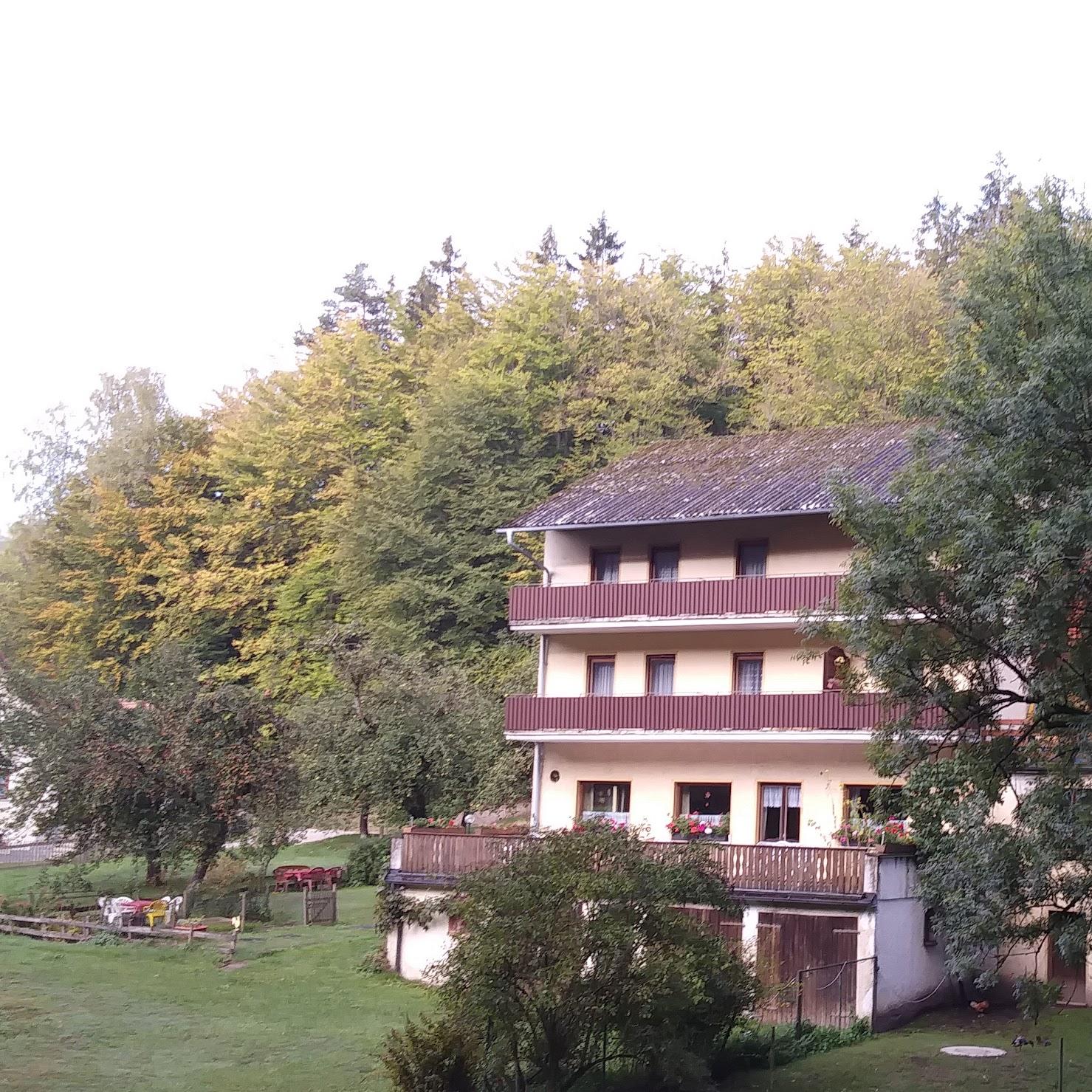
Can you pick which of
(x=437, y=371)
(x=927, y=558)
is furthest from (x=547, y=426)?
(x=927, y=558)

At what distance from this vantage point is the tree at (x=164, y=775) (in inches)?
1583

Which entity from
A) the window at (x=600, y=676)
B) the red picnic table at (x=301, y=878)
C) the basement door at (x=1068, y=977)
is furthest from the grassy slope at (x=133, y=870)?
the basement door at (x=1068, y=977)

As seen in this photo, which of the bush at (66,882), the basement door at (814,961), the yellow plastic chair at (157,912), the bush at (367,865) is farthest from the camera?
the bush at (367,865)

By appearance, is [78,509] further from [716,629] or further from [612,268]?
[716,629]

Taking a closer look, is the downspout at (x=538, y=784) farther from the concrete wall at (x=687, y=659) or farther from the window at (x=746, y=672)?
the window at (x=746, y=672)

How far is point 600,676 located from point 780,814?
20.8ft

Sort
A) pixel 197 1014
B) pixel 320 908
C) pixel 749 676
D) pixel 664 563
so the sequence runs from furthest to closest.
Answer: pixel 664 563 < pixel 320 908 < pixel 749 676 < pixel 197 1014

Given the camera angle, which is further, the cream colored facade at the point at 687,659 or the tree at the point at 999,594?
the cream colored facade at the point at 687,659

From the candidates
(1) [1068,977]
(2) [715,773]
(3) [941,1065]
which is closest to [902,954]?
(1) [1068,977]

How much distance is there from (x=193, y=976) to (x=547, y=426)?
1438 inches

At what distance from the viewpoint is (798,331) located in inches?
2625

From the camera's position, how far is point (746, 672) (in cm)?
3831

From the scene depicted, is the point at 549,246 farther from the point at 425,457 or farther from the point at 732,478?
the point at 732,478

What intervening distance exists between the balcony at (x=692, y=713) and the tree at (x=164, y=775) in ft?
23.8
